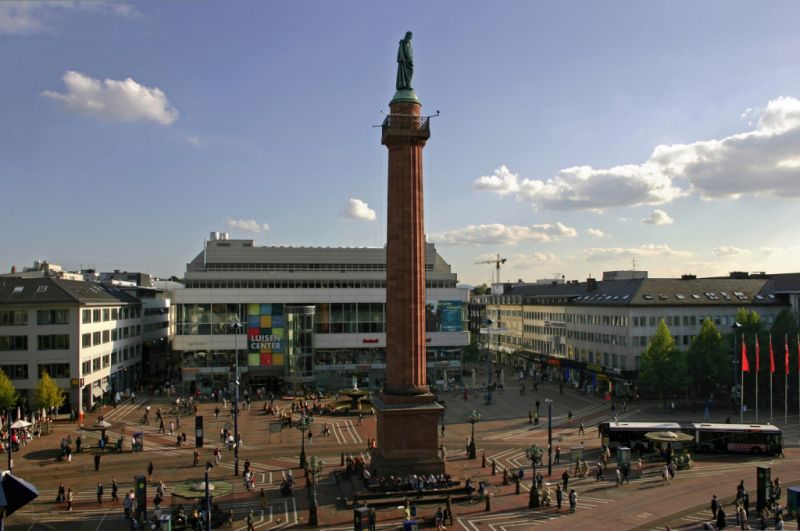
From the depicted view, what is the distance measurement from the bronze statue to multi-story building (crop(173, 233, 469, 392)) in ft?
180

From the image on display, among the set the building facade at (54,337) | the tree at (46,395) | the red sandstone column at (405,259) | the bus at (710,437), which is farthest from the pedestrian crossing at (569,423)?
the building facade at (54,337)

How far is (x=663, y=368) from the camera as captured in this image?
79.6 meters

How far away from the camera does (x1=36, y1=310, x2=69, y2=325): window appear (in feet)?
256

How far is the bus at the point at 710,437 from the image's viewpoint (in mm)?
55531

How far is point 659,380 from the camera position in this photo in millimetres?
79125

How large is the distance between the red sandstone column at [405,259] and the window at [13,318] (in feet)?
169

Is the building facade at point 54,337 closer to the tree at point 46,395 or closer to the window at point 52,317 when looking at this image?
the window at point 52,317

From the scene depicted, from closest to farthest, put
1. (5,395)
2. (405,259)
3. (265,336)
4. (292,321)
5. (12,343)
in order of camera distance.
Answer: (405,259) → (5,395) → (12,343) → (292,321) → (265,336)

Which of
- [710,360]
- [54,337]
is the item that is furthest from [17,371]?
[710,360]

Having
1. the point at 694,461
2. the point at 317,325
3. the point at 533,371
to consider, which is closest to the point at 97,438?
the point at 317,325

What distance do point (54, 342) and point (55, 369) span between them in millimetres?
3081

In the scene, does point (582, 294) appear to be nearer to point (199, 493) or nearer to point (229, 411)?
point (229, 411)

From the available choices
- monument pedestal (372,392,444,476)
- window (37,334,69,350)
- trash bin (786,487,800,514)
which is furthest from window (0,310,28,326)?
trash bin (786,487,800,514)

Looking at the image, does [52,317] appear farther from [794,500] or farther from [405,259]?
[794,500]
